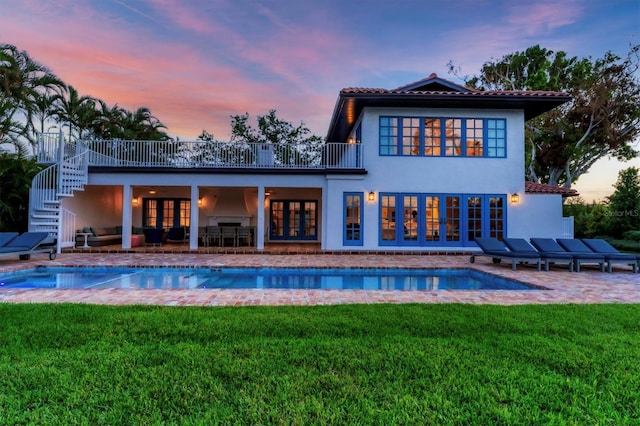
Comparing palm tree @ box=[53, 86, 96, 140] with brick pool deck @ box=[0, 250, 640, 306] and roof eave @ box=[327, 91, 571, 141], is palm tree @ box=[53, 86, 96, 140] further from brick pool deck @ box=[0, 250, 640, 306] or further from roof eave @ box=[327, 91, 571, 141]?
roof eave @ box=[327, 91, 571, 141]

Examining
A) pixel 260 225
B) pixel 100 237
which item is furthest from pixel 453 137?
pixel 100 237

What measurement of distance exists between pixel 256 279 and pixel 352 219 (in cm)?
582

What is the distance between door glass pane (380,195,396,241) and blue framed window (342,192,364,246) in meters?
0.84

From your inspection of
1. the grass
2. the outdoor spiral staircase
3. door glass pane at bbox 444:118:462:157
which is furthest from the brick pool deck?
door glass pane at bbox 444:118:462:157

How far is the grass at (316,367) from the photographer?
7.57 feet

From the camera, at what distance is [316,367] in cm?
300

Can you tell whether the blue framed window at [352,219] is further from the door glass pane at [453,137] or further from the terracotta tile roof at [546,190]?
the terracotta tile roof at [546,190]

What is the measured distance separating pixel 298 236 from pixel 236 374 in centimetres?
1506

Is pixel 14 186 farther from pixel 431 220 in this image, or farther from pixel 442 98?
pixel 442 98

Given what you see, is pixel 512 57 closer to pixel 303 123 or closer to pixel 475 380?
pixel 303 123

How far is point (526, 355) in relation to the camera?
10.8ft

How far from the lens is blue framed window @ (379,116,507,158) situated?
529 inches

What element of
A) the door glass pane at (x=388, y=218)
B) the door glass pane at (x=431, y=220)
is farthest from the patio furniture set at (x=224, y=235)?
the door glass pane at (x=431, y=220)

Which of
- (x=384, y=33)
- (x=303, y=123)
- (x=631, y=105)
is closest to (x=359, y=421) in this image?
(x=384, y=33)
